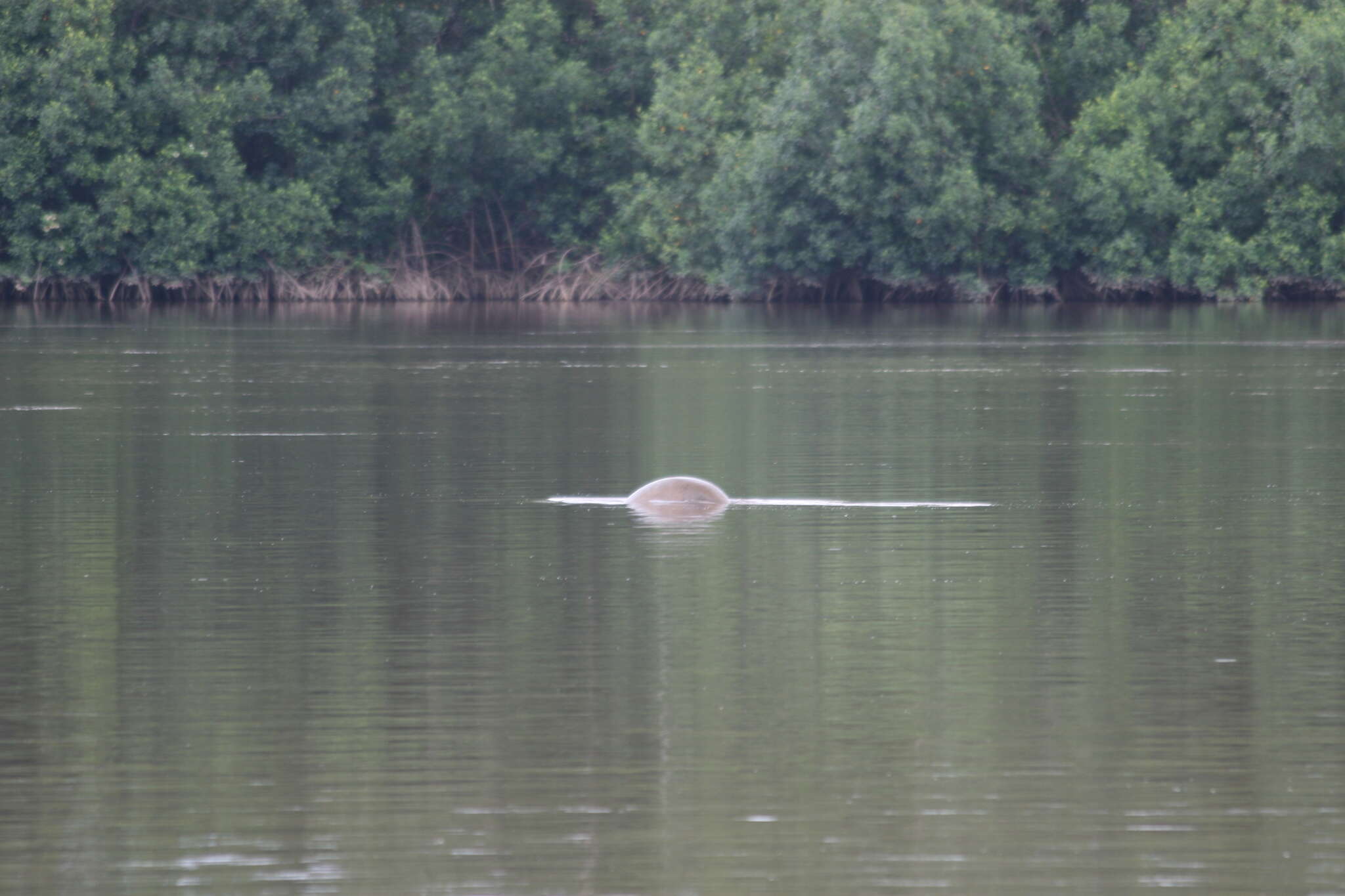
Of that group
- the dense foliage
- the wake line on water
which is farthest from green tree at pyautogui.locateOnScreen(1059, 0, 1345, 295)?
the wake line on water

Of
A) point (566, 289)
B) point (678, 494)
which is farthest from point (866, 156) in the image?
point (678, 494)

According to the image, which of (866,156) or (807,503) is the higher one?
(866,156)

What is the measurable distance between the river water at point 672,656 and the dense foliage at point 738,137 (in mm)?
30582

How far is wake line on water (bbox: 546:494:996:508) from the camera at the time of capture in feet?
55.1

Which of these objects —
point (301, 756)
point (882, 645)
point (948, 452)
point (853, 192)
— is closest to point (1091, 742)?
point (882, 645)

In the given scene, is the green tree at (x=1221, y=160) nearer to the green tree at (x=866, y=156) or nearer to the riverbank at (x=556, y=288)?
the riverbank at (x=556, y=288)

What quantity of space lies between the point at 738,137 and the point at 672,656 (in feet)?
155

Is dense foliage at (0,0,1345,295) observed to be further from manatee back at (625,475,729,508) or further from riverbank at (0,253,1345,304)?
manatee back at (625,475,729,508)

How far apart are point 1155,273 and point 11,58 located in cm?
2835

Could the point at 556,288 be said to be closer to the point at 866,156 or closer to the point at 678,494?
the point at 866,156

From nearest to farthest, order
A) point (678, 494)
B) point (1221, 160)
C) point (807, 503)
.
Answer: point (678, 494) → point (807, 503) → point (1221, 160)

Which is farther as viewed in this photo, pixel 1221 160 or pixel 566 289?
pixel 566 289

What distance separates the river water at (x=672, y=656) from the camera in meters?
7.75

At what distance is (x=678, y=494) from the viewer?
17000 mm
